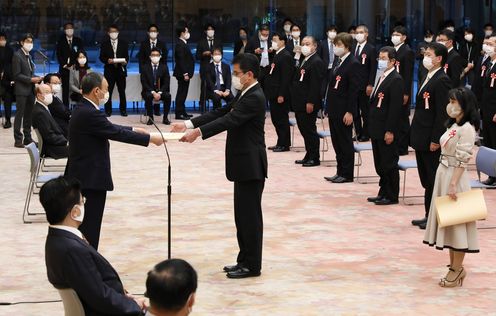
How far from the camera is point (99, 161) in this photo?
7.71 m

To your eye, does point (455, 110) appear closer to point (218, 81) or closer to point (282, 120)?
point (282, 120)

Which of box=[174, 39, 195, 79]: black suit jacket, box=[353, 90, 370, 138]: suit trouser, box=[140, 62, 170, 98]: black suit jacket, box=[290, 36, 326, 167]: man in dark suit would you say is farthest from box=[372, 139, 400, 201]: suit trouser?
box=[174, 39, 195, 79]: black suit jacket

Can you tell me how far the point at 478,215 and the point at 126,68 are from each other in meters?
13.1

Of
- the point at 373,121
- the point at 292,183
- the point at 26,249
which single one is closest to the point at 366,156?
the point at 292,183

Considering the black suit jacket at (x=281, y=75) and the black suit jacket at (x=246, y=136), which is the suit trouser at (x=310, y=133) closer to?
the black suit jacket at (x=281, y=75)

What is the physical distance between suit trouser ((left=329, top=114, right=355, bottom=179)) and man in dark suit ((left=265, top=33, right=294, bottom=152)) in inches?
88.4

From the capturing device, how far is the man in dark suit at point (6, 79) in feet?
60.4

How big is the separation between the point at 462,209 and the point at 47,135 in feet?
17.9

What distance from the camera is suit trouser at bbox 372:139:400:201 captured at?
11.5 metres

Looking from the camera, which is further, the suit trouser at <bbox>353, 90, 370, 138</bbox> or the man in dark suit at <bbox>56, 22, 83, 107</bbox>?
the man in dark suit at <bbox>56, 22, 83, 107</bbox>

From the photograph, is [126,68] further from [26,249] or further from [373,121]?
[26,249]

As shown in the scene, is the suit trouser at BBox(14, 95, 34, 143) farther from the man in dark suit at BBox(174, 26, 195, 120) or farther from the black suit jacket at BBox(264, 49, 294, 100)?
the black suit jacket at BBox(264, 49, 294, 100)

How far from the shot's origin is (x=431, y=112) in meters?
10.0

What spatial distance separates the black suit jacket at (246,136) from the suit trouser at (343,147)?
4723mm
